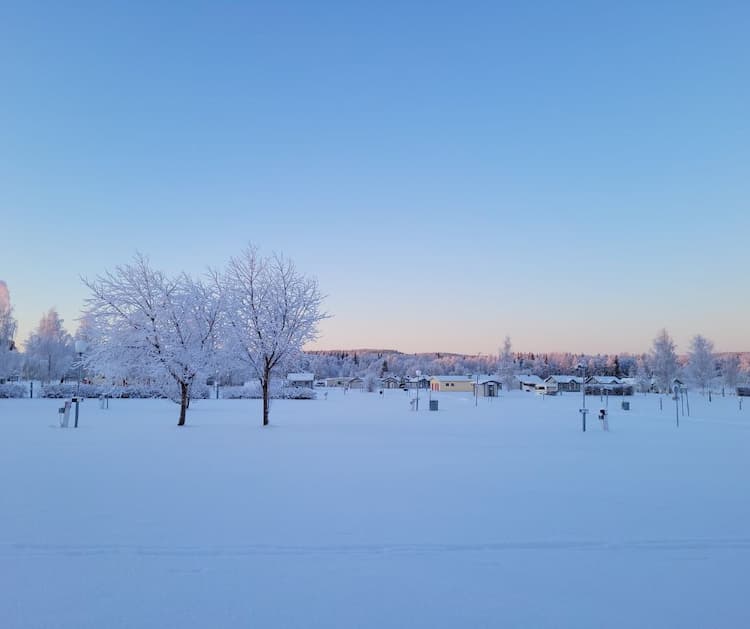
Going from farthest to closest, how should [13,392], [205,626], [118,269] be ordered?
[13,392] → [118,269] → [205,626]

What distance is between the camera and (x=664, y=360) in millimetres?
89188

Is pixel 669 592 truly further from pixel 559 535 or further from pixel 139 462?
pixel 139 462

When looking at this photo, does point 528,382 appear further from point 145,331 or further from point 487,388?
point 145,331

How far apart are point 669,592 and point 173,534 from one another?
19.0 feet

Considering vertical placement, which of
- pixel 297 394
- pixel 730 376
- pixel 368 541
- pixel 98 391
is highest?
pixel 730 376

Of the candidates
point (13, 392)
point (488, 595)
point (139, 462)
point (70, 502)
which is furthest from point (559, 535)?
point (13, 392)

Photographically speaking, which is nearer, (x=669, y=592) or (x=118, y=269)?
(x=669, y=592)

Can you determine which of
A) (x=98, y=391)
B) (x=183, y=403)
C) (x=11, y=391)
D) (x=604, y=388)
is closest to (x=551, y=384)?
(x=604, y=388)

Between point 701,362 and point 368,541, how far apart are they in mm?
97570

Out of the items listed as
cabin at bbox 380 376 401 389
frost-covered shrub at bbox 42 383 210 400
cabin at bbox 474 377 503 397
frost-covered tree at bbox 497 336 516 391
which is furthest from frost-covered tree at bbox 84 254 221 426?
cabin at bbox 380 376 401 389

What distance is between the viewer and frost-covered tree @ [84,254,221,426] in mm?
25328

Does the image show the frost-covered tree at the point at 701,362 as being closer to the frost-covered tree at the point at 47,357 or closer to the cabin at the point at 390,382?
the cabin at the point at 390,382

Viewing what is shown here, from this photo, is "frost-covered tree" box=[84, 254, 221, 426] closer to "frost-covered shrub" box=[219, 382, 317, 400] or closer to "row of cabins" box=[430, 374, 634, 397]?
"frost-covered shrub" box=[219, 382, 317, 400]

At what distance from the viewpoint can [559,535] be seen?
279 inches
